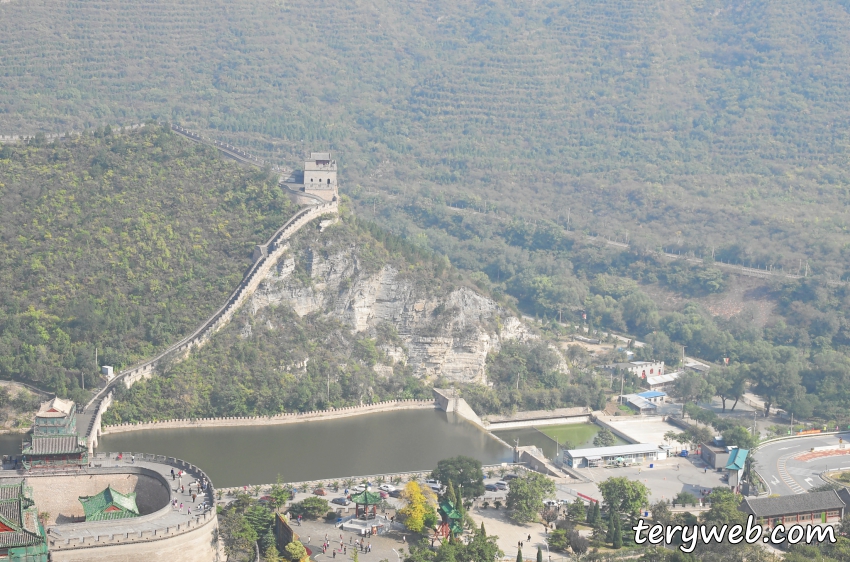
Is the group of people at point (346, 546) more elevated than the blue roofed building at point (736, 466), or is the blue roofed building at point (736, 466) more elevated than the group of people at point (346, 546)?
the group of people at point (346, 546)

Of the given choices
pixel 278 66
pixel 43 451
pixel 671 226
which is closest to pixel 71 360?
pixel 43 451

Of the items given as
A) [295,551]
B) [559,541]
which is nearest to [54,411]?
[295,551]

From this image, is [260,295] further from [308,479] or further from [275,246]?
[308,479]

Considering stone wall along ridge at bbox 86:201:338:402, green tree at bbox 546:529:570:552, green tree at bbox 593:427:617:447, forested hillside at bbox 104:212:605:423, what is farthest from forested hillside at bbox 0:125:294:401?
green tree at bbox 546:529:570:552

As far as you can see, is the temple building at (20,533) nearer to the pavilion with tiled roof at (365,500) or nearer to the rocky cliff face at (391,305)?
the pavilion with tiled roof at (365,500)

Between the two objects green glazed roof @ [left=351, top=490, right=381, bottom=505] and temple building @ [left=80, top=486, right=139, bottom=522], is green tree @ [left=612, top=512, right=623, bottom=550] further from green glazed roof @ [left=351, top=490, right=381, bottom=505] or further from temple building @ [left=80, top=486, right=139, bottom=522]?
temple building @ [left=80, top=486, right=139, bottom=522]

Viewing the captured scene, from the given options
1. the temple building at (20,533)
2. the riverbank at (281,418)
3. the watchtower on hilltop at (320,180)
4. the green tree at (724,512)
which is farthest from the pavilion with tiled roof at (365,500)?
the watchtower on hilltop at (320,180)
